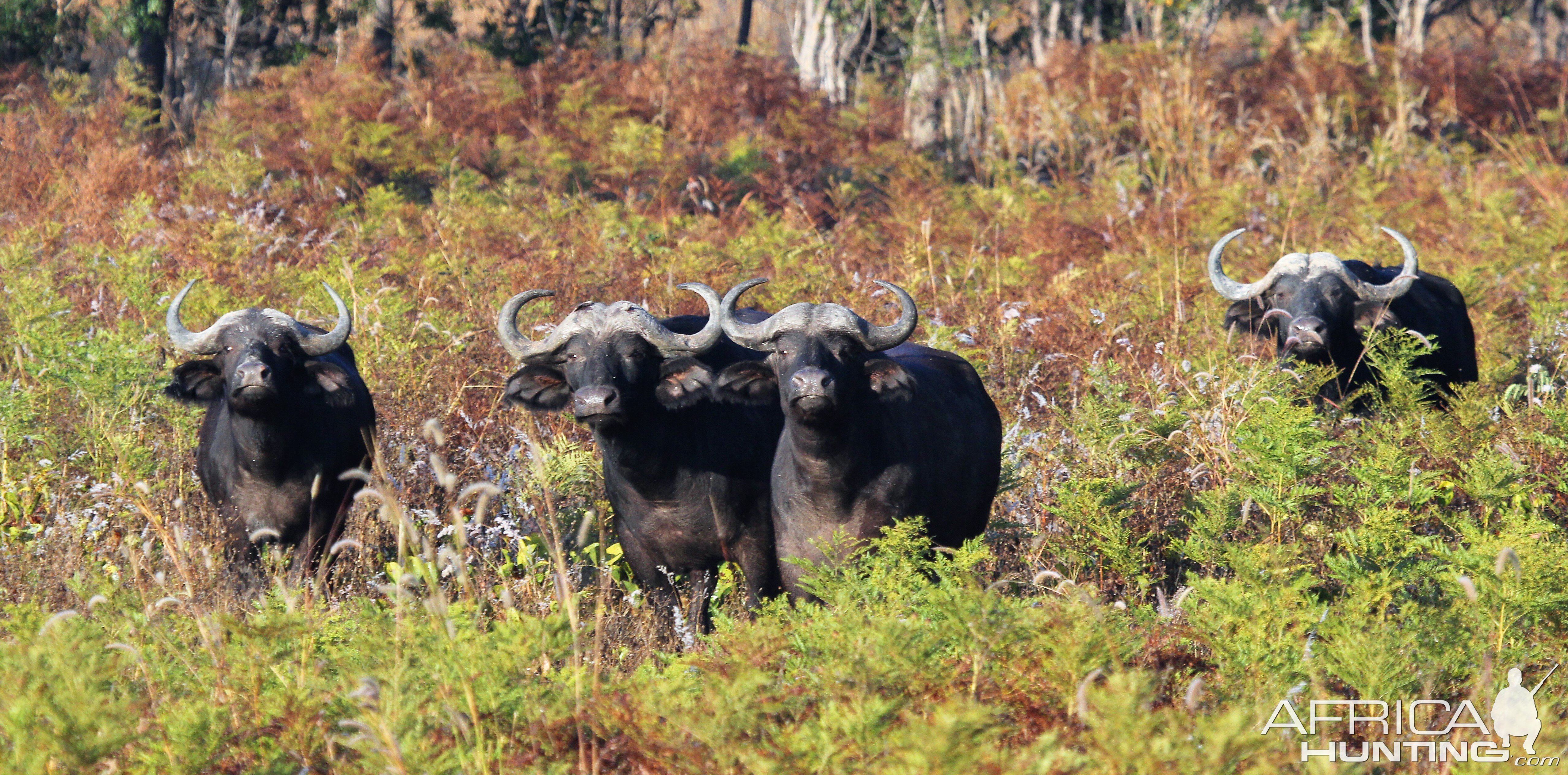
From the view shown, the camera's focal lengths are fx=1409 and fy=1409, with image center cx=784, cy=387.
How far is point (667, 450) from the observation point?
20.2 feet

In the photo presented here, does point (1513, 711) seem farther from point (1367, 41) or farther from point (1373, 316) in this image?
point (1367, 41)

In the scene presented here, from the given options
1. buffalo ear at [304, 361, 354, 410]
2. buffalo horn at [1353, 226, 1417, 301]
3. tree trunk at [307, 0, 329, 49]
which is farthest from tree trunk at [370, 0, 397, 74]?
buffalo horn at [1353, 226, 1417, 301]

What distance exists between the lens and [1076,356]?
839 cm

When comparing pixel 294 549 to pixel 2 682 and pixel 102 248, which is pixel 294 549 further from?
pixel 102 248

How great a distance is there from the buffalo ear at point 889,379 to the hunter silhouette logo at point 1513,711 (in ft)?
8.09

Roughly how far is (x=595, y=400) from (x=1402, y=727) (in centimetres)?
319

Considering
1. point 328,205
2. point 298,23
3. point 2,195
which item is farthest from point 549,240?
point 298,23

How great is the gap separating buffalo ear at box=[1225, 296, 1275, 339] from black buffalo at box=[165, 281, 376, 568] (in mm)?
5440

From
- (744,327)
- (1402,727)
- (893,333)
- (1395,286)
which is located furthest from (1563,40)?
(1402,727)

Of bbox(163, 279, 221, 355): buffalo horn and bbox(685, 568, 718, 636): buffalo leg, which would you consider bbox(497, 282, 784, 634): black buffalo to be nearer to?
bbox(685, 568, 718, 636): buffalo leg

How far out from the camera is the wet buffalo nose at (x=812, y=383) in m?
5.34

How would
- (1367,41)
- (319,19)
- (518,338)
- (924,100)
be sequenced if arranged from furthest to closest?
1. (924,100)
2. (319,19)
3. (1367,41)
4. (518,338)

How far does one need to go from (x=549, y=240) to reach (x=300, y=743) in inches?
290

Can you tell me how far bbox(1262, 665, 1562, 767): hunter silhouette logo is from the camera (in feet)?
12.4
